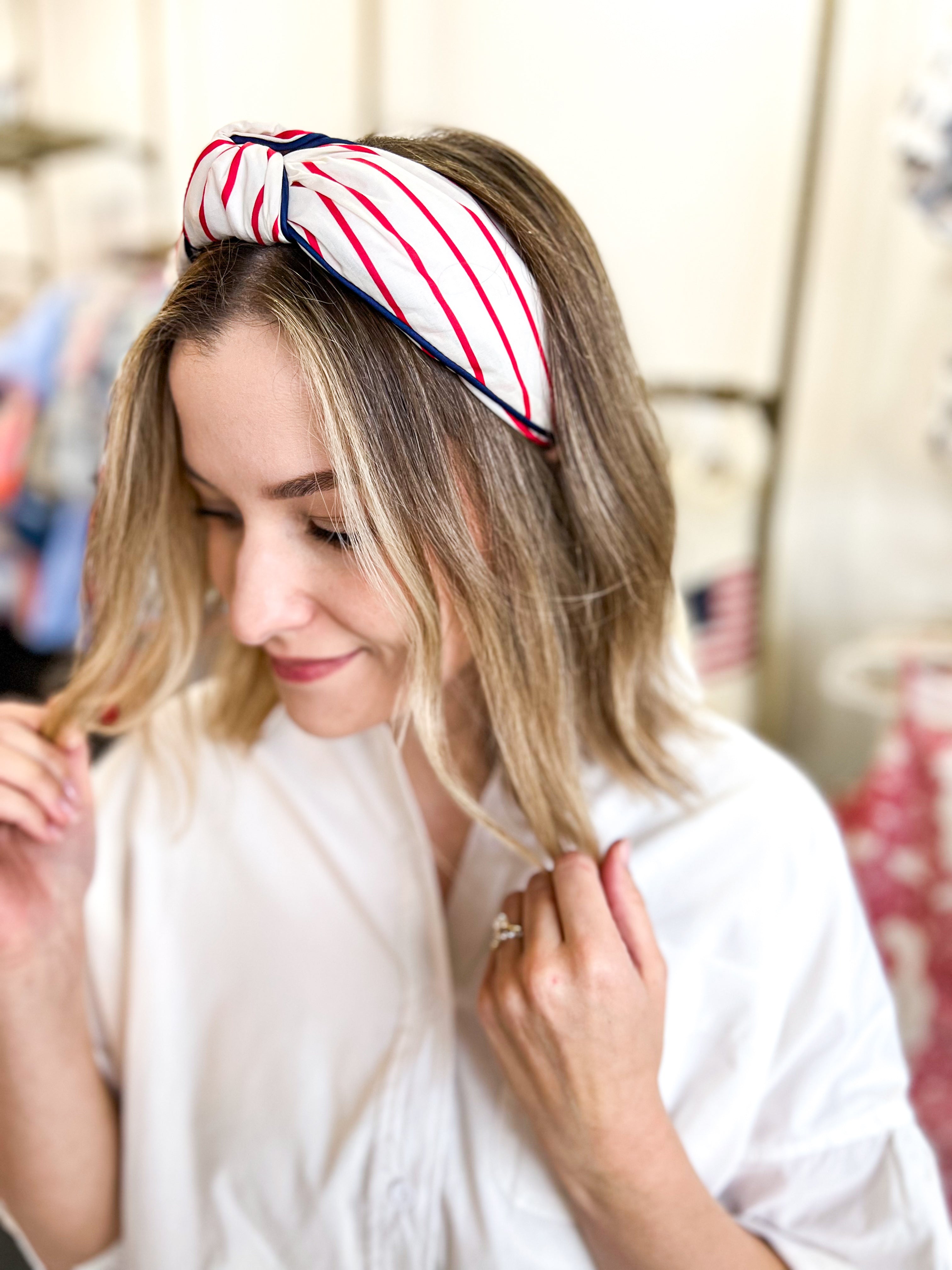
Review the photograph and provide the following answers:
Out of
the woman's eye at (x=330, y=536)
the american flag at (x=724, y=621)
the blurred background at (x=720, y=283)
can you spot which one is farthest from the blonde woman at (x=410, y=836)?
the american flag at (x=724, y=621)

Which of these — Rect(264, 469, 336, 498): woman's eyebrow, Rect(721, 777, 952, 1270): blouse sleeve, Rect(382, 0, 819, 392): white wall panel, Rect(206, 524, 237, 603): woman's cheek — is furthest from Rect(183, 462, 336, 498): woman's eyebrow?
Rect(382, 0, 819, 392): white wall panel

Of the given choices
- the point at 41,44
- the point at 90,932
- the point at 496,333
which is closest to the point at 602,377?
the point at 496,333

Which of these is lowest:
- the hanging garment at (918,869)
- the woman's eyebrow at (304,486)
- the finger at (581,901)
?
the hanging garment at (918,869)

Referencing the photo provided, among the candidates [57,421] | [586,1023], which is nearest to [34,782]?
[586,1023]

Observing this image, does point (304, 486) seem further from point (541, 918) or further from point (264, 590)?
point (541, 918)

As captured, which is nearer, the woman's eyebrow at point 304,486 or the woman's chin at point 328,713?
the woman's eyebrow at point 304,486

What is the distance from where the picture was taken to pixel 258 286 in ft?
2.02

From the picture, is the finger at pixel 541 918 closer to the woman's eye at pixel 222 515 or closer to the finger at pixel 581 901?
the finger at pixel 581 901

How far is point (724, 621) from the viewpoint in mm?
1726

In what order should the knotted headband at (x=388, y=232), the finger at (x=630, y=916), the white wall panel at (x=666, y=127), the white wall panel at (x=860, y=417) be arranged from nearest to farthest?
the knotted headband at (x=388, y=232) < the finger at (x=630, y=916) < the white wall panel at (x=860, y=417) < the white wall panel at (x=666, y=127)

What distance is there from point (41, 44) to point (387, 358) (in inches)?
86.6

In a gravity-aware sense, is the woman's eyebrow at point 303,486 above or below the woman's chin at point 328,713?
above

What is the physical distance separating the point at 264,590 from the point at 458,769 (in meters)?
0.24

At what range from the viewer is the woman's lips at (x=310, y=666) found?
2.37 feet
